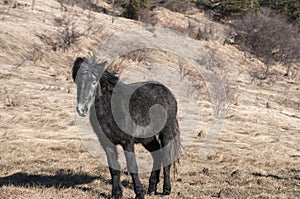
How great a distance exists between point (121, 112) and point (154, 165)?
1.79 metres

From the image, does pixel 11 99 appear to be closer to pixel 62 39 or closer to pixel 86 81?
pixel 86 81

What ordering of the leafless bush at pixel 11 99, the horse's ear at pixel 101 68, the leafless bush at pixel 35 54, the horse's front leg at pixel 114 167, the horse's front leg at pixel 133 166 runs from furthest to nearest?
the leafless bush at pixel 35 54
the leafless bush at pixel 11 99
the horse's front leg at pixel 114 167
the horse's front leg at pixel 133 166
the horse's ear at pixel 101 68

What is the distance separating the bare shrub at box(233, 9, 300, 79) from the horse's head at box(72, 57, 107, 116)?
3801 cm

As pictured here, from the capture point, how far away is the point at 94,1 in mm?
59938

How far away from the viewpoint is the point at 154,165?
26.6 feet

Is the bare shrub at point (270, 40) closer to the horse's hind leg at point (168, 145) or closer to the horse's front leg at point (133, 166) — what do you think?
the horse's hind leg at point (168, 145)

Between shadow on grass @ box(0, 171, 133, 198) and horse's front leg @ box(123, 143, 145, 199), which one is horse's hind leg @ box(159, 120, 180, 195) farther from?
horse's front leg @ box(123, 143, 145, 199)

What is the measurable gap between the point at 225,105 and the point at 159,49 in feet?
51.2

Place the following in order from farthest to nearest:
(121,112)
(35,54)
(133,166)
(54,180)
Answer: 1. (35,54)
2. (54,180)
3. (133,166)
4. (121,112)

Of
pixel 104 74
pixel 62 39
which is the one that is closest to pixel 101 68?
pixel 104 74

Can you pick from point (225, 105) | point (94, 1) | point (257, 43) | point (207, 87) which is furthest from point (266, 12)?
point (225, 105)

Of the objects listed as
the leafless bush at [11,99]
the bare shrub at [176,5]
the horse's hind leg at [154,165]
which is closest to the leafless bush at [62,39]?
the leafless bush at [11,99]

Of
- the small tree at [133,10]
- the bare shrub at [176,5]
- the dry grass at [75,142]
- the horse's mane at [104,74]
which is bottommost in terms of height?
the dry grass at [75,142]

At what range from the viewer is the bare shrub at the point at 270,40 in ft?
148
